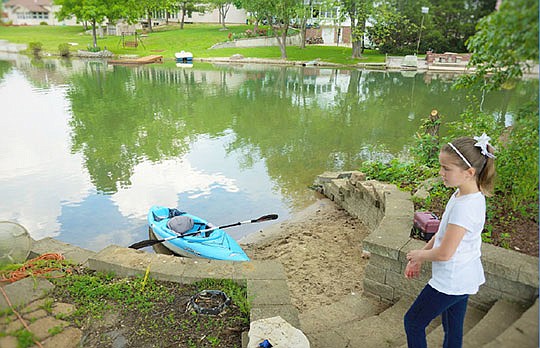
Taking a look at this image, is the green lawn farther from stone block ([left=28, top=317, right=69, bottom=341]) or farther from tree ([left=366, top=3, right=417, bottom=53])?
stone block ([left=28, top=317, right=69, bottom=341])

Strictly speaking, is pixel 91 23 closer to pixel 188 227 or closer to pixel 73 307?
pixel 188 227

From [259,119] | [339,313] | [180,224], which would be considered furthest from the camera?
[259,119]

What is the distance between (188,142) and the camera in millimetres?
12414

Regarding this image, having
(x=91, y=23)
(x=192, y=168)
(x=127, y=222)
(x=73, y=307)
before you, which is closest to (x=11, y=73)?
(x=91, y=23)

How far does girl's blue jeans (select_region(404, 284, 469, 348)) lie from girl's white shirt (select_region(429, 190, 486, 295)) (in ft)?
0.23

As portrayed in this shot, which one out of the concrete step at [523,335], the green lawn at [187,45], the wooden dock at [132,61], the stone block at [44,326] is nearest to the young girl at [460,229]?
the concrete step at [523,335]

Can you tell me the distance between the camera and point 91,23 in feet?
127

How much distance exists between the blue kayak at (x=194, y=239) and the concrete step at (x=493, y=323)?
3.34 meters

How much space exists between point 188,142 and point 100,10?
30.8 meters

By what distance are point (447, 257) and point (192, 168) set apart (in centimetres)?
850

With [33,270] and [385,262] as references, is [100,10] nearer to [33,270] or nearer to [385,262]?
[33,270]

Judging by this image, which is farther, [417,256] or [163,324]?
[163,324]

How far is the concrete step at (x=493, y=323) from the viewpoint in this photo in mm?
2891

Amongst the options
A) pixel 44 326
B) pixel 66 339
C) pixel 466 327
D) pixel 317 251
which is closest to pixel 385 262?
pixel 466 327
